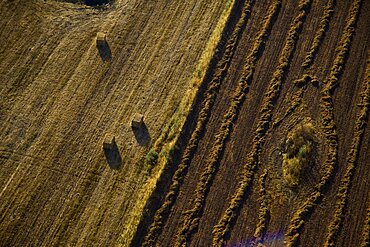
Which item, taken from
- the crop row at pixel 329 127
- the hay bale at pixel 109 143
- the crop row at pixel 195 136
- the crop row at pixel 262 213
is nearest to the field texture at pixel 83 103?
the hay bale at pixel 109 143

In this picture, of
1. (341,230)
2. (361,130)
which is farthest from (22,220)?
(361,130)

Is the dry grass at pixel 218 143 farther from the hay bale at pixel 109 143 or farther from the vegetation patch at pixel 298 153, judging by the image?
the hay bale at pixel 109 143

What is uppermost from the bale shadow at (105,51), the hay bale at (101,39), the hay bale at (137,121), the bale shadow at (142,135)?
the hay bale at (101,39)

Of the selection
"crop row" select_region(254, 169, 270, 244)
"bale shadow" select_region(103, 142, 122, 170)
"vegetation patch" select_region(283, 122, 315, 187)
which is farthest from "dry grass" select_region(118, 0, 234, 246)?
"vegetation patch" select_region(283, 122, 315, 187)

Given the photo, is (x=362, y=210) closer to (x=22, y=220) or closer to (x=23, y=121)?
(x=22, y=220)

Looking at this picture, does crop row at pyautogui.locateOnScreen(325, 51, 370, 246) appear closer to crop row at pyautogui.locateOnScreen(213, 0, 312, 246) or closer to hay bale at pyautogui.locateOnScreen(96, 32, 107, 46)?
crop row at pyautogui.locateOnScreen(213, 0, 312, 246)

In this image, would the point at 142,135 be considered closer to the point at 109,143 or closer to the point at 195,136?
the point at 109,143

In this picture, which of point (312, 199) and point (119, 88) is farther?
point (119, 88)
